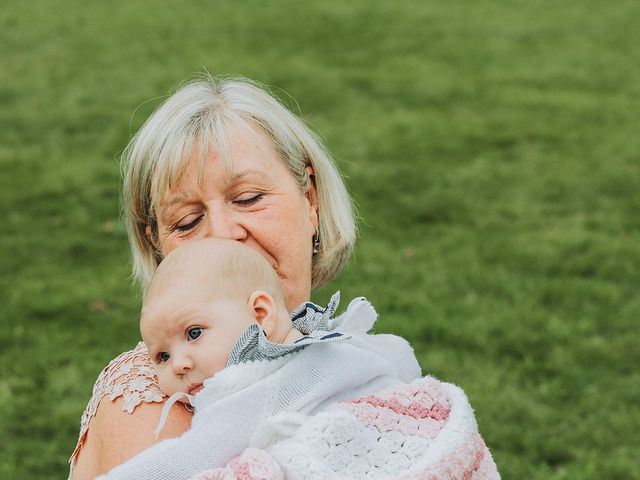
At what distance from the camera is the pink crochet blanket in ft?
6.77

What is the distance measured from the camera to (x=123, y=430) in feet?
7.89

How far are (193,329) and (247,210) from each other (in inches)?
20.8

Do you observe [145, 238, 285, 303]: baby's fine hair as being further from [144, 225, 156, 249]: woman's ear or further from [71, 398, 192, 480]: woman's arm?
[144, 225, 156, 249]: woman's ear

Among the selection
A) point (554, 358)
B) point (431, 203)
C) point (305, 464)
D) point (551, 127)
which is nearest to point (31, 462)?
point (554, 358)

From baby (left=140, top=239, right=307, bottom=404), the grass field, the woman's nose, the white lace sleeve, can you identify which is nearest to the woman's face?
the woman's nose

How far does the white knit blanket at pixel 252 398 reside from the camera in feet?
7.05

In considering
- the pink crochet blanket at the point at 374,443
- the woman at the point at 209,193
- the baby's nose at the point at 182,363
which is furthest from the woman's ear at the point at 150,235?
the pink crochet blanket at the point at 374,443

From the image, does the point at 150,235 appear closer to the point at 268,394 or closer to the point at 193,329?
the point at 193,329

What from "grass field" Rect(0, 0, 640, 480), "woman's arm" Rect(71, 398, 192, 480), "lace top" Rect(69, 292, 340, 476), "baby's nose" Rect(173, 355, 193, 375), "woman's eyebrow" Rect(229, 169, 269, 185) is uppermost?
"woman's eyebrow" Rect(229, 169, 269, 185)

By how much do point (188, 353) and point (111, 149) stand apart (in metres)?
7.94

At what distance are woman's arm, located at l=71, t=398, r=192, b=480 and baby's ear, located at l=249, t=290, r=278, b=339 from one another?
0.95 feet

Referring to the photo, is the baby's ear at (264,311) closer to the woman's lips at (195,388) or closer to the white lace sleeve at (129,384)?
the woman's lips at (195,388)

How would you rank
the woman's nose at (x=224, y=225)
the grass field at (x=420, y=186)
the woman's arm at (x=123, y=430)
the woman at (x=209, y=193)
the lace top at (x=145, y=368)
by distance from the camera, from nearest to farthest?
the lace top at (x=145, y=368), the woman's arm at (x=123, y=430), the woman at (x=209, y=193), the woman's nose at (x=224, y=225), the grass field at (x=420, y=186)

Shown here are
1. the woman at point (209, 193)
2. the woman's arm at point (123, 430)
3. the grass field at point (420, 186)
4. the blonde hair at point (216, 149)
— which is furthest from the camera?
the grass field at point (420, 186)
